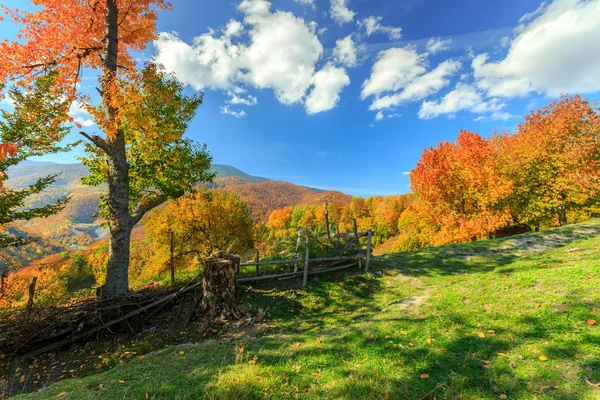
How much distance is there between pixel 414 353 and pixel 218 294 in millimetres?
5444

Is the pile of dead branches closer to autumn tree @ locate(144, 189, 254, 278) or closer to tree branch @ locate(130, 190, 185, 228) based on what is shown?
tree branch @ locate(130, 190, 185, 228)

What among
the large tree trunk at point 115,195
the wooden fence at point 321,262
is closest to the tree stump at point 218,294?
the wooden fence at point 321,262

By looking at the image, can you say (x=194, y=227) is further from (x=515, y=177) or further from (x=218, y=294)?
(x=515, y=177)

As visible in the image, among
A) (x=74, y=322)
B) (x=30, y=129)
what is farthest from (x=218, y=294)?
(x=30, y=129)

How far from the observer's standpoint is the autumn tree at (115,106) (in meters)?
8.05

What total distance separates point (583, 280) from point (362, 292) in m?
5.70

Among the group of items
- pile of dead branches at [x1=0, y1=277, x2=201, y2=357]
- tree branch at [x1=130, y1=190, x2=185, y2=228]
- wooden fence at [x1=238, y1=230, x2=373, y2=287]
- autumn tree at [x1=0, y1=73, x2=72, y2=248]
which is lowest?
pile of dead branches at [x1=0, y1=277, x2=201, y2=357]

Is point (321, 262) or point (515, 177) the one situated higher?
point (515, 177)

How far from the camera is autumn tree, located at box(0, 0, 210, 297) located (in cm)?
805

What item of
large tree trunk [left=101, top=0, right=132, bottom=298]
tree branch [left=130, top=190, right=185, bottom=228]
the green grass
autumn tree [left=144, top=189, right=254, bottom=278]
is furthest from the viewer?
autumn tree [left=144, top=189, right=254, bottom=278]

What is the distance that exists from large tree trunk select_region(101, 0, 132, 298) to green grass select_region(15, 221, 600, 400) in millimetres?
4025

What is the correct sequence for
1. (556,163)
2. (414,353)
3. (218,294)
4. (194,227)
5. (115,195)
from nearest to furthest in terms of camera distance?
(414,353), (218,294), (115,195), (556,163), (194,227)

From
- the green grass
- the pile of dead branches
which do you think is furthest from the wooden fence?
the pile of dead branches

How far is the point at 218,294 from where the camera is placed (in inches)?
289
